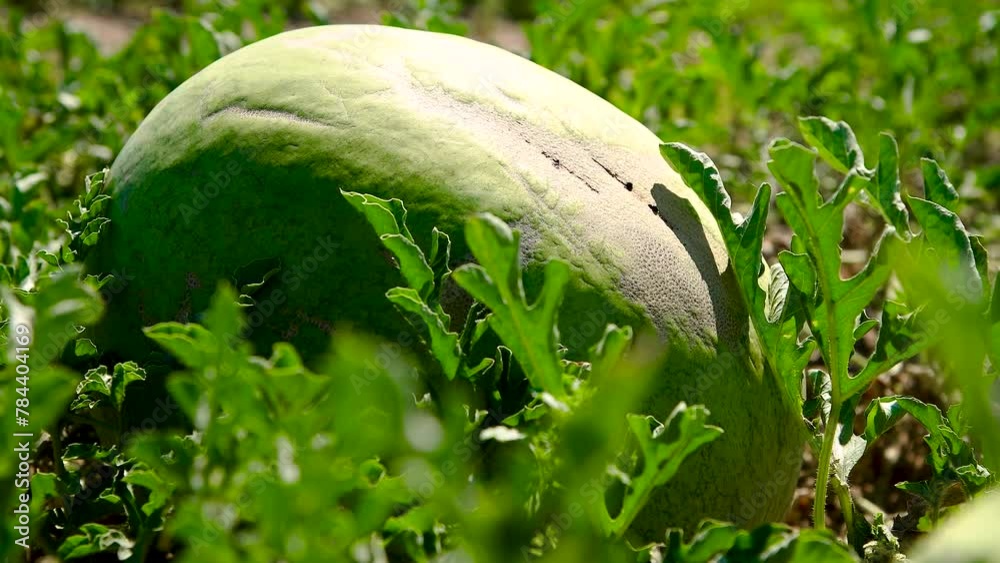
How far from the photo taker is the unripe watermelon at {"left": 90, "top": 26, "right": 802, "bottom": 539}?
5.89ft

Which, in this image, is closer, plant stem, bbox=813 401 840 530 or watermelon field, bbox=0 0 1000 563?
watermelon field, bbox=0 0 1000 563

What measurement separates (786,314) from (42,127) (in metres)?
2.37

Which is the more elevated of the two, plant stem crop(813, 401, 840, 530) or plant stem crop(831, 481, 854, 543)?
plant stem crop(813, 401, 840, 530)

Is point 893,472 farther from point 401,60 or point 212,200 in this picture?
point 212,200

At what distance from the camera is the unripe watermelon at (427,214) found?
1.79 metres

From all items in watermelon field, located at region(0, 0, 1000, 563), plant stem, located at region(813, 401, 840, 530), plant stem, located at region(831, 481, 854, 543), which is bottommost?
plant stem, located at region(831, 481, 854, 543)

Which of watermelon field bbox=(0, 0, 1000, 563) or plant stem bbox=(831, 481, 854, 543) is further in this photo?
plant stem bbox=(831, 481, 854, 543)

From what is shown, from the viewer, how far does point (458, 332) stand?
1798 mm

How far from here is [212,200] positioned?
188cm

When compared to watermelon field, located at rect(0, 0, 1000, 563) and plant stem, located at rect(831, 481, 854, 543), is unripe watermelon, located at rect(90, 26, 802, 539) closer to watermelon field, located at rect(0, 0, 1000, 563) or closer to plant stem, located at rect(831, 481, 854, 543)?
watermelon field, located at rect(0, 0, 1000, 563)

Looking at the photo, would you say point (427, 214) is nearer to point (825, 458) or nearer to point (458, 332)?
point (458, 332)

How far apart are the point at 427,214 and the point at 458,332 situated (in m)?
0.20

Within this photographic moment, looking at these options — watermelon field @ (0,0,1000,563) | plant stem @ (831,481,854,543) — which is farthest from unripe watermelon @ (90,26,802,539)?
plant stem @ (831,481,854,543)

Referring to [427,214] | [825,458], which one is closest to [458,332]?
[427,214]
